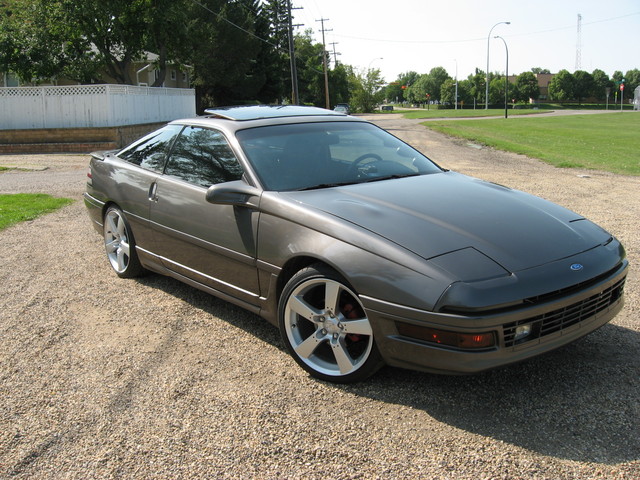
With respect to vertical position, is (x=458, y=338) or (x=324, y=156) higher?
(x=324, y=156)

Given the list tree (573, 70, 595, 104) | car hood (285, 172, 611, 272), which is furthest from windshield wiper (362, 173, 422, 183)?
tree (573, 70, 595, 104)

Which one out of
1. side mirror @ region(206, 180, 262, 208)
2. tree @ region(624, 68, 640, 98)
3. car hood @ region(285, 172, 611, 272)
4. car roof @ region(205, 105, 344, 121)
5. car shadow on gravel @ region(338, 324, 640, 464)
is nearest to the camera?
car shadow on gravel @ region(338, 324, 640, 464)

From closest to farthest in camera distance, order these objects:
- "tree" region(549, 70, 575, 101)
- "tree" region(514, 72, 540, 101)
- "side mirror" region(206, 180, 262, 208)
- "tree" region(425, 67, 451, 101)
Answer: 1. "side mirror" region(206, 180, 262, 208)
2. "tree" region(514, 72, 540, 101)
3. "tree" region(549, 70, 575, 101)
4. "tree" region(425, 67, 451, 101)

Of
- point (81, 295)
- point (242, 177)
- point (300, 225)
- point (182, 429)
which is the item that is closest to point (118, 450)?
point (182, 429)

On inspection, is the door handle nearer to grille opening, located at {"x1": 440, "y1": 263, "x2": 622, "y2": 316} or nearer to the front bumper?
the front bumper

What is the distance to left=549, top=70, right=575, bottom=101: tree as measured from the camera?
4938 inches

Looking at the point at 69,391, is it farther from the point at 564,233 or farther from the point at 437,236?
the point at 564,233

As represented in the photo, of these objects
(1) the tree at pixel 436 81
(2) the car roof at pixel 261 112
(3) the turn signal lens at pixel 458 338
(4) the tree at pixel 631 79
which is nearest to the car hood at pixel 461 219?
(3) the turn signal lens at pixel 458 338

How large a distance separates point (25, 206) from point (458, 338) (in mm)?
8269

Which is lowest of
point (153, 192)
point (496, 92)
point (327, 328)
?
point (327, 328)

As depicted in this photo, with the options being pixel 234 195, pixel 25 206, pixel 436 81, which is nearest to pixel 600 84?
pixel 436 81

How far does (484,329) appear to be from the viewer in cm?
283

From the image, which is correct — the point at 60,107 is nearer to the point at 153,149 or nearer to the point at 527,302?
the point at 153,149

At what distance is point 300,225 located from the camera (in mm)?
3496
